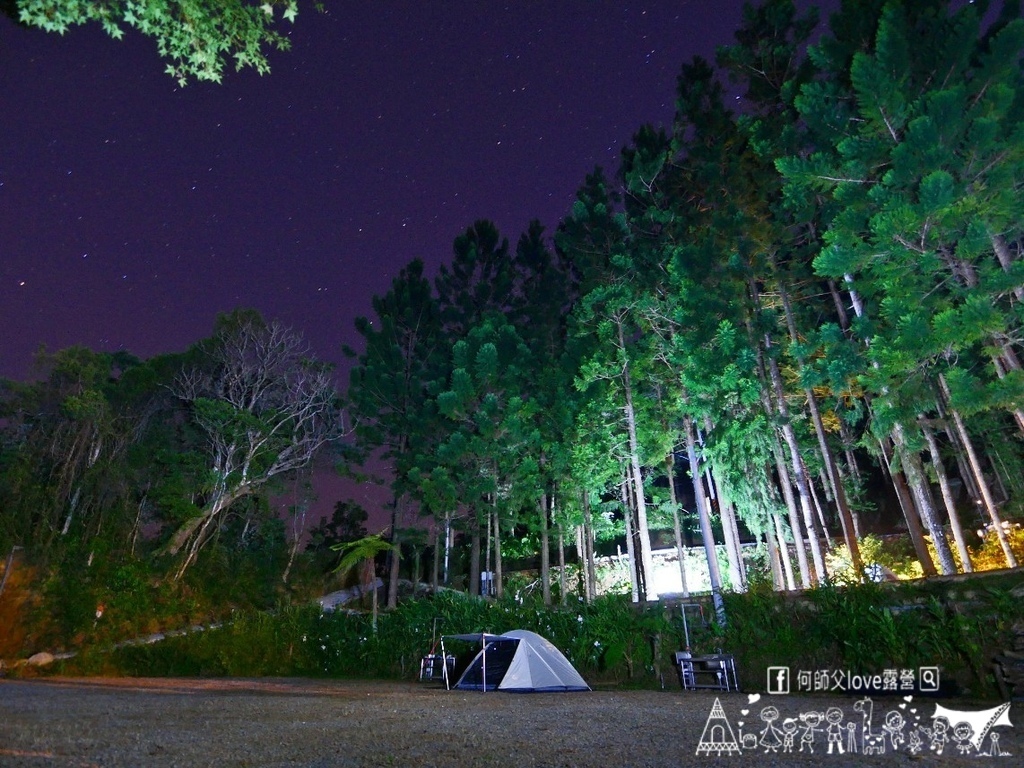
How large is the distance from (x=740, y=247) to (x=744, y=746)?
13.0 m

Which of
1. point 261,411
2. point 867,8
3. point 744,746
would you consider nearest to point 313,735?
point 744,746

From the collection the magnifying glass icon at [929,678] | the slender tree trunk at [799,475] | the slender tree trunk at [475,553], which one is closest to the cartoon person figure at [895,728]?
the magnifying glass icon at [929,678]

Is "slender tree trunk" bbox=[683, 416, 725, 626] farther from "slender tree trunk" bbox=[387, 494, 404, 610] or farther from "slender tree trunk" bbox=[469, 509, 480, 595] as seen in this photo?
"slender tree trunk" bbox=[387, 494, 404, 610]

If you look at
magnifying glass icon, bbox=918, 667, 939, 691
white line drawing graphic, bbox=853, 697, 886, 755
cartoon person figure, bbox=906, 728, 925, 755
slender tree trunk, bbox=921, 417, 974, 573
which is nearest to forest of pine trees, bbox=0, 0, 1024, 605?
slender tree trunk, bbox=921, 417, 974, 573

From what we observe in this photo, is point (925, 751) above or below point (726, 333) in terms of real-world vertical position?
below

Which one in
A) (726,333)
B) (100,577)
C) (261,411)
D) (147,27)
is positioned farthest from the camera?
(261,411)

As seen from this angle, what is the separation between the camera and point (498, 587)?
19250 mm

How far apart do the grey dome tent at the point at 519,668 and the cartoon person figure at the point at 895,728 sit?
A: 5883 mm

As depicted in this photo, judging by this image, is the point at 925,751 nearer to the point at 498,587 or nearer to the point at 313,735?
the point at 313,735

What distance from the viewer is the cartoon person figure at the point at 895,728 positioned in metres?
5.28

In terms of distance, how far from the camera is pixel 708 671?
11.0 metres

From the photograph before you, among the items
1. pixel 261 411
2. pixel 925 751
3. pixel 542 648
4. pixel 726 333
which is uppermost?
pixel 261 411

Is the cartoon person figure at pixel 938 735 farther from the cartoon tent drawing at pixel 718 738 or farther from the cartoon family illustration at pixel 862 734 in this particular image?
the cartoon tent drawing at pixel 718 738

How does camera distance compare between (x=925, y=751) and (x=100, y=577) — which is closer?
(x=925, y=751)
